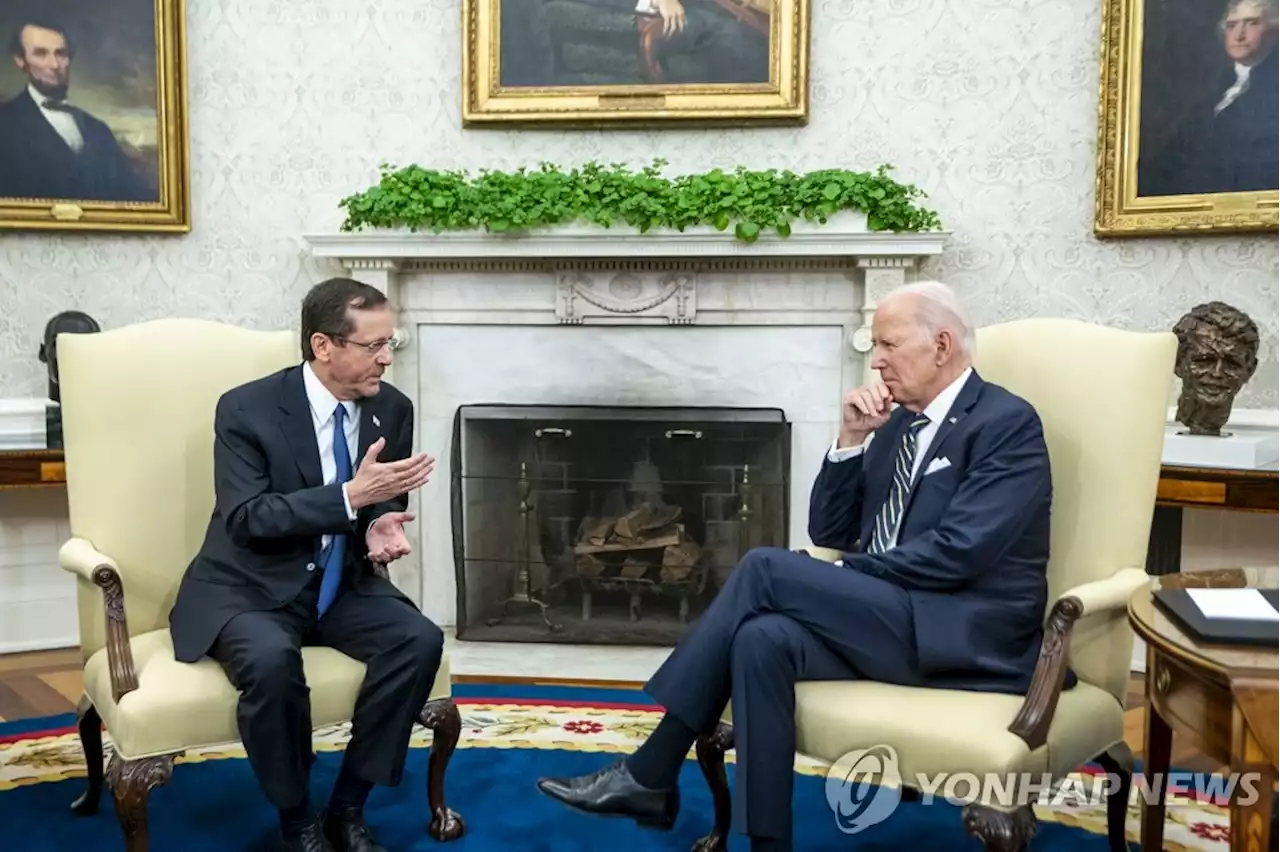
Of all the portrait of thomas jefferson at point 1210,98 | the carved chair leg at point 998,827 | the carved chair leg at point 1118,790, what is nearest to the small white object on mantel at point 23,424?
the carved chair leg at point 998,827

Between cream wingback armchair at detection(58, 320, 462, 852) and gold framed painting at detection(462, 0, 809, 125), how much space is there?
1.73 metres

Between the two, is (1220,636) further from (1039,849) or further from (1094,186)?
(1094,186)

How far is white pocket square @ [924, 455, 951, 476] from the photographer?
7.48 ft

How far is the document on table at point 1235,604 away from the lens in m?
1.77

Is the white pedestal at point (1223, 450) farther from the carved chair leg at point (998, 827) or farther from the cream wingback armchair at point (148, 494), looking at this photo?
the cream wingback armchair at point (148, 494)

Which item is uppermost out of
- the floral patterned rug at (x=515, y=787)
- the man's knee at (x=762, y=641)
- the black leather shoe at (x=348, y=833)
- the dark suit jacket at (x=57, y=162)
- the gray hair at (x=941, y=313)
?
the dark suit jacket at (x=57, y=162)

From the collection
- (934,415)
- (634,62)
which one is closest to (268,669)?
(934,415)

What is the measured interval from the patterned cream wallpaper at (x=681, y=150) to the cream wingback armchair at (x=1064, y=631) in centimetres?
154

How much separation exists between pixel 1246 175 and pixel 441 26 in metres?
2.89

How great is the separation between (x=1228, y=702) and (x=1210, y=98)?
276 centimetres

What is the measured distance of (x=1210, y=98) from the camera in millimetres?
3703

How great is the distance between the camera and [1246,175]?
3682mm

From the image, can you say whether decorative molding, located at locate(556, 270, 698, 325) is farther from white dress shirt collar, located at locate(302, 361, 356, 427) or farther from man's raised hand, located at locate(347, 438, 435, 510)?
man's raised hand, located at locate(347, 438, 435, 510)

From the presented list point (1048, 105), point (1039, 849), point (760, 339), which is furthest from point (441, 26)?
point (1039, 849)
